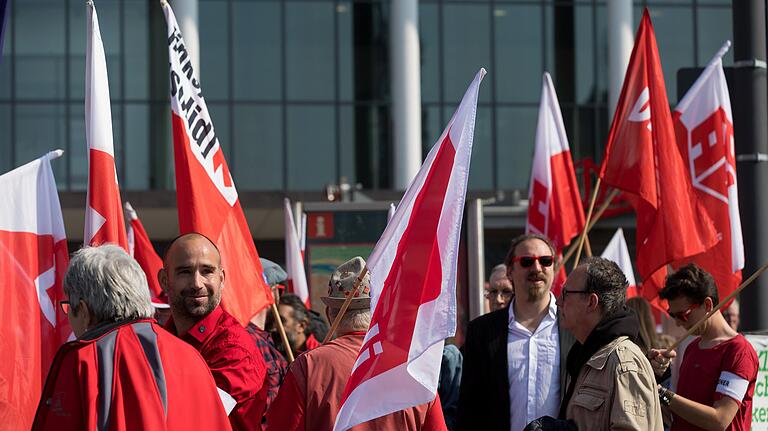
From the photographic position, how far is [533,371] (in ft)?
17.5

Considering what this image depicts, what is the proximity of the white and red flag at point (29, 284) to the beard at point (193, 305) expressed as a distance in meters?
0.79

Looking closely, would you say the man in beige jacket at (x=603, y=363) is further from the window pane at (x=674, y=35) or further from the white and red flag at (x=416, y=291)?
the window pane at (x=674, y=35)

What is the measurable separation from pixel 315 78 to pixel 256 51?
1544 millimetres

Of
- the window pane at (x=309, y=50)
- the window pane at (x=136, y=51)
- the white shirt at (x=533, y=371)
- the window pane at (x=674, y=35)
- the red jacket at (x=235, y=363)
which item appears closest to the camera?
the red jacket at (x=235, y=363)

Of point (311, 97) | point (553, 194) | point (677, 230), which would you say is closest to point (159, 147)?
point (311, 97)

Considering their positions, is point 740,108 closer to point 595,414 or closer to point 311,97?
point 595,414

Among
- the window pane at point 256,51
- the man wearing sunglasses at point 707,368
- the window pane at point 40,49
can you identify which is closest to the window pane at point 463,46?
the window pane at point 256,51

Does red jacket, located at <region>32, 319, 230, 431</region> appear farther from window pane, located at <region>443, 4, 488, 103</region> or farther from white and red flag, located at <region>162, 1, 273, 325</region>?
window pane, located at <region>443, 4, 488, 103</region>

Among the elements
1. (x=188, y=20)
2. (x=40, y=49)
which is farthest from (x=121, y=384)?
(x=40, y=49)

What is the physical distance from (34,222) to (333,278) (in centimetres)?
169

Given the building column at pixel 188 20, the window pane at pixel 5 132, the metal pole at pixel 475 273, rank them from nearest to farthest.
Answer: the metal pole at pixel 475 273 → the building column at pixel 188 20 → the window pane at pixel 5 132

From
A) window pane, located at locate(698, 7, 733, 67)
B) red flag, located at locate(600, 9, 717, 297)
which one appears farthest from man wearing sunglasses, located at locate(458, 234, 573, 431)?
window pane, located at locate(698, 7, 733, 67)

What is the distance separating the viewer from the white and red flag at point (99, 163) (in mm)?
5523

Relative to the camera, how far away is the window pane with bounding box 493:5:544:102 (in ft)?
95.4
